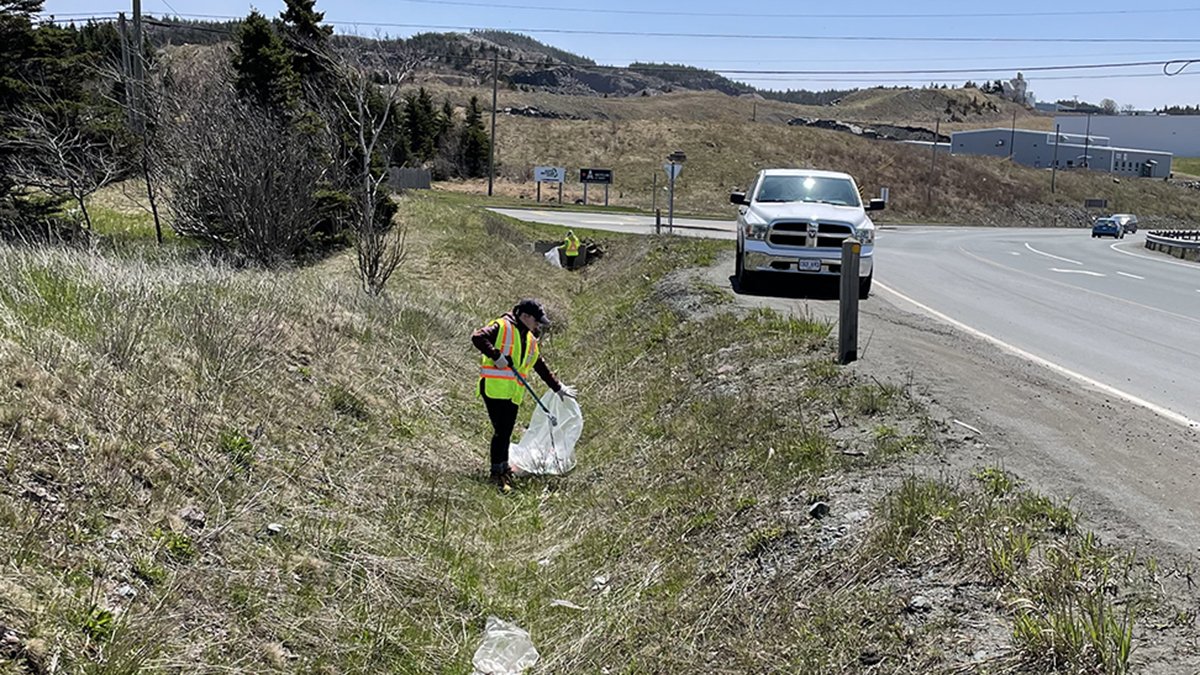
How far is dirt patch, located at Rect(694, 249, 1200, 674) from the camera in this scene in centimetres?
367

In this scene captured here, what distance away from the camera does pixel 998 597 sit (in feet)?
12.7

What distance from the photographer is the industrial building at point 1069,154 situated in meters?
108

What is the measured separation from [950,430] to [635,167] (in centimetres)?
6509

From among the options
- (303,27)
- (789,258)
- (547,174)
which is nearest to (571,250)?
(303,27)

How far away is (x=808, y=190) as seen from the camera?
14875 millimetres

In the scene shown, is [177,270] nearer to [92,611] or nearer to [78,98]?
[92,611]

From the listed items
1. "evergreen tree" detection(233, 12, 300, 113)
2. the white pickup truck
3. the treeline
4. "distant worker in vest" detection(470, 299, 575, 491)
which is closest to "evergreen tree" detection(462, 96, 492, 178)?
the treeline

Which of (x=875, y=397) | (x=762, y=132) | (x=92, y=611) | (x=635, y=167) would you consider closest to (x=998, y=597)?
(x=875, y=397)

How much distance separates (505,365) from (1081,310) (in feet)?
33.7

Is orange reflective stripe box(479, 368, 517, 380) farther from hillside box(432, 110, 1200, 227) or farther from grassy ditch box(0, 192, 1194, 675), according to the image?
hillside box(432, 110, 1200, 227)

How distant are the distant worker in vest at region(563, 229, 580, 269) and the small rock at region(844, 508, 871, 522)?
22125mm

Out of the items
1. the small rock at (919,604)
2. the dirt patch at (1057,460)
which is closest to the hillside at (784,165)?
the dirt patch at (1057,460)

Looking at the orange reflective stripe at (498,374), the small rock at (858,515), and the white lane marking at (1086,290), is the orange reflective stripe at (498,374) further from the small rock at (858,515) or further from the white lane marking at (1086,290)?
the white lane marking at (1086,290)

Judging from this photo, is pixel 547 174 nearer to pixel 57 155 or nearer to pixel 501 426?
pixel 57 155
